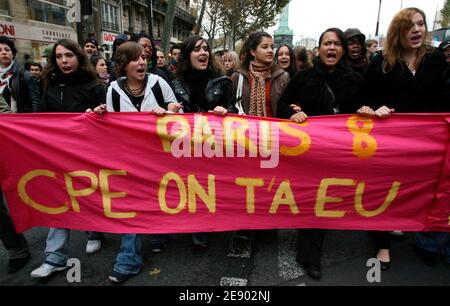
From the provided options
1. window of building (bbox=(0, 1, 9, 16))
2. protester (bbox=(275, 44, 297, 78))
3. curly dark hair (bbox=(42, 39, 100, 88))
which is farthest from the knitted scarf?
window of building (bbox=(0, 1, 9, 16))

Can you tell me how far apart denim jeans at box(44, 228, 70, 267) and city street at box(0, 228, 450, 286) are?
0.40 feet

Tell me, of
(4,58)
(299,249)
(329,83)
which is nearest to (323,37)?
(329,83)

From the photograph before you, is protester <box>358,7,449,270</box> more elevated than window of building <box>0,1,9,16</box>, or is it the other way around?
window of building <box>0,1,9,16</box>

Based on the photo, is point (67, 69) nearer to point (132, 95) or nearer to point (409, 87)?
point (132, 95)

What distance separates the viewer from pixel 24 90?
3.42m

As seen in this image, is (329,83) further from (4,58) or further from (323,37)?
(4,58)

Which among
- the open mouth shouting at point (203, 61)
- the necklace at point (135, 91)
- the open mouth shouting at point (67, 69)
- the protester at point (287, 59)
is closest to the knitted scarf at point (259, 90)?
the open mouth shouting at point (203, 61)

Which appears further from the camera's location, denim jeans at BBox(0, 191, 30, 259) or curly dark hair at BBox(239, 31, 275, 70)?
curly dark hair at BBox(239, 31, 275, 70)

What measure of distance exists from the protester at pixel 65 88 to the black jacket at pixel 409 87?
2.44 metres

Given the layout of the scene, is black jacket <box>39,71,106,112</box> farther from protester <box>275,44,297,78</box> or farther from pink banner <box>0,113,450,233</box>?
protester <box>275,44,297,78</box>

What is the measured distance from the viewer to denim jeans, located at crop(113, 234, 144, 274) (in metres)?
2.87

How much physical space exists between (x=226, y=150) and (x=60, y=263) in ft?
5.77

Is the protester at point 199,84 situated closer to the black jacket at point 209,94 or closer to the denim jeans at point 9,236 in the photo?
the black jacket at point 209,94
